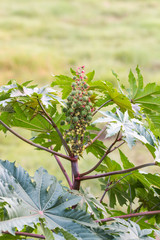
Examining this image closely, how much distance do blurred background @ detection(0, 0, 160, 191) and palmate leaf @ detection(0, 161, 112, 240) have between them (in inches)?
65.1

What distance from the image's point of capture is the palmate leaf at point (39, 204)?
36 cm

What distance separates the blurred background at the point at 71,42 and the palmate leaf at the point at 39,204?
5.42 feet

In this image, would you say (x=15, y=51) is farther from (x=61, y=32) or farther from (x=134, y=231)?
(x=134, y=231)

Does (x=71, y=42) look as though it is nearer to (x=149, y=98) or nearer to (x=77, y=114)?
(x=149, y=98)

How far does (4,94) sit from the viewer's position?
1.62 feet

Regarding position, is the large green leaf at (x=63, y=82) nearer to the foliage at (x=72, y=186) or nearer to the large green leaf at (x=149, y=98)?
the foliage at (x=72, y=186)

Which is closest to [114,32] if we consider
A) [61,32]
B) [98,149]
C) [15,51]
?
[61,32]

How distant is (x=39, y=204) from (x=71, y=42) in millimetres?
4537

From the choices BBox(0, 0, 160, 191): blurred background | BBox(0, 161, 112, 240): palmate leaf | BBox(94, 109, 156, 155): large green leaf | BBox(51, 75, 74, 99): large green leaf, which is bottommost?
BBox(0, 161, 112, 240): palmate leaf

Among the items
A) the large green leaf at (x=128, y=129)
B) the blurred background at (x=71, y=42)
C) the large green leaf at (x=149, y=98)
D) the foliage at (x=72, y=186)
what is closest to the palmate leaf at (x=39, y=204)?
the foliage at (x=72, y=186)

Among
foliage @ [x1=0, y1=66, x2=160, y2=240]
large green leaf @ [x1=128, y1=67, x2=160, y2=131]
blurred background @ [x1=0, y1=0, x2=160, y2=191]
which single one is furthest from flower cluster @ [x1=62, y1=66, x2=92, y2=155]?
blurred background @ [x1=0, y1=0, x2=160, y2=191]

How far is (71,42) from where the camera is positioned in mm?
4781

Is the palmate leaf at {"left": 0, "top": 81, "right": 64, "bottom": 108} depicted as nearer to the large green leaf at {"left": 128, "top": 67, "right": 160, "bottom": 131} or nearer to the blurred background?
the large green leaf at {"left": 128, "top": 67, "right": 160, "bottom": 131}

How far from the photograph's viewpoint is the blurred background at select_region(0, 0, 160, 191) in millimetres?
3242
